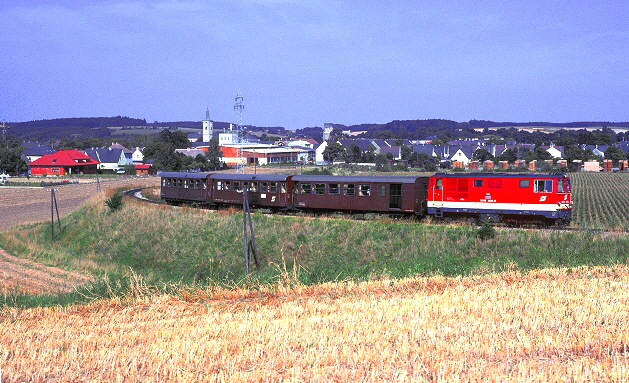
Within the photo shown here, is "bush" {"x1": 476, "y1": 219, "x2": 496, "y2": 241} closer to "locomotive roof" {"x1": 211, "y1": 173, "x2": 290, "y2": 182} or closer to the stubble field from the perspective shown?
the stubble field

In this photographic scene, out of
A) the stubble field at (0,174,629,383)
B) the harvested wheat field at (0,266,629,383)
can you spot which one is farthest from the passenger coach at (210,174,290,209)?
the harvested wheat field at (0,266,629,383)

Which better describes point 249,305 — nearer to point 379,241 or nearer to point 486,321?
point 486,321

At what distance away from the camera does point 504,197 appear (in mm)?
31891

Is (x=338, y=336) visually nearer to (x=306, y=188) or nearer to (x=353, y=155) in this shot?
(x=306, y=188)

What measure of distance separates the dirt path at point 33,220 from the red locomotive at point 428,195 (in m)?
13.8

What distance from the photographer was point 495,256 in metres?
26.2

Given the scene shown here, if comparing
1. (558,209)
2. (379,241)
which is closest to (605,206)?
(558,209)

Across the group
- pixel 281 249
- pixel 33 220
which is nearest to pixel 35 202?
pixel 33 220

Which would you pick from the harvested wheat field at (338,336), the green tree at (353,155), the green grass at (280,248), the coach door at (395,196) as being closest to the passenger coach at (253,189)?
the green grass at (280,248)

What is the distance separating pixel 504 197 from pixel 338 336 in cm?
2292

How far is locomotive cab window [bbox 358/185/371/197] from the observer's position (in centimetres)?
3572

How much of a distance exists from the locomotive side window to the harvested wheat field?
Answer: 590 inches

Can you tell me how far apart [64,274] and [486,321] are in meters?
27.6

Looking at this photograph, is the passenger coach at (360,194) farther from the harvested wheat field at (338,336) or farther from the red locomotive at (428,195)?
the harvested wheat field at (338,336)
